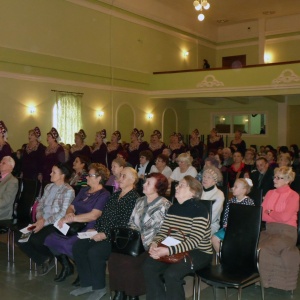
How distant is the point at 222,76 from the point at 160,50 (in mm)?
2960

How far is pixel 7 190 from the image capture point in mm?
5277

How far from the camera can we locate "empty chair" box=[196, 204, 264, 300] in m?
3.35

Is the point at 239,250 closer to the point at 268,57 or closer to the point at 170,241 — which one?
the point at 170,241

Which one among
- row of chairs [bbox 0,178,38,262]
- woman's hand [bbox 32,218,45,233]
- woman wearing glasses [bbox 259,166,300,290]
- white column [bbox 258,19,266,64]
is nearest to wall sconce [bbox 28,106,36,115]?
row of chairs [bbox 0,178,38,262]

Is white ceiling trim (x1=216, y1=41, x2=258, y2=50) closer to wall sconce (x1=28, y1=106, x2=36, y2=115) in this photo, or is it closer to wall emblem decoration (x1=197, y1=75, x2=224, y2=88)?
wall emblem decoration (x1=197, y1=75, x2=224, y2=88)

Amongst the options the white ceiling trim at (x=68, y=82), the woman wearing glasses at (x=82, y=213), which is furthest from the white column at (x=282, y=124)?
the woman wearing glasses at (x=82, y=213)

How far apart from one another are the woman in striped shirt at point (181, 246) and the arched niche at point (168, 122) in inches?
501

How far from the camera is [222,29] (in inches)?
743

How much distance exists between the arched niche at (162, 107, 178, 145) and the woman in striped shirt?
41.8 ft

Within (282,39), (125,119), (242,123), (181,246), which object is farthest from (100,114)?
(181,246)

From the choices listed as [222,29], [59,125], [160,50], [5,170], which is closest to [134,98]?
[160,50]

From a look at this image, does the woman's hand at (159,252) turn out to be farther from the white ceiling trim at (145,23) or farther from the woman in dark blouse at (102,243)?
the white ceiling trim at (145,23)

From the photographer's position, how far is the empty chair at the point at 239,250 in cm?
335

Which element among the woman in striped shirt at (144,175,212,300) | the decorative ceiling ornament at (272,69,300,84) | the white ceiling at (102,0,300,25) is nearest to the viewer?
the woman in striped shirt at (144,175,212,300)
